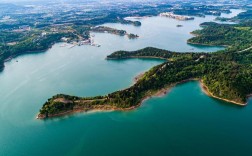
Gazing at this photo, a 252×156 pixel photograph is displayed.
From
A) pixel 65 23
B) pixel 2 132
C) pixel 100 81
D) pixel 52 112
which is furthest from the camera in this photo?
pixel 65 23

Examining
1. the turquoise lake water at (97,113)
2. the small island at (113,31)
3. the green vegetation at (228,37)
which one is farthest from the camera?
the small island at (113,31)

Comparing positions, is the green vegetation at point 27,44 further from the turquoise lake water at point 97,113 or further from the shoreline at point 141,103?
the shoreline at point 141,103

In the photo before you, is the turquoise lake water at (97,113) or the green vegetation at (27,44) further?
the green vegetation at (27,44)

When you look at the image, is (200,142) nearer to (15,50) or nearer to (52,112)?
(52,112)

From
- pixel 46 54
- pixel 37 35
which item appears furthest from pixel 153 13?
pixel 46 54

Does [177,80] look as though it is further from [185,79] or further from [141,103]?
[141,103]

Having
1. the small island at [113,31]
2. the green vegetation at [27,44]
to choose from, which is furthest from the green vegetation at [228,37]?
the green vegetation at [27,44]

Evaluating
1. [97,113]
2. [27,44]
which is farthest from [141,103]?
[27,44]

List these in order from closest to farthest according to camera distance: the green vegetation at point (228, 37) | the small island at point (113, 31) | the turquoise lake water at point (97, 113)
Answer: the turquoise lake water at point (97, 113) < the green vegetation at point (228, 37) < the small island at point (113, 31)

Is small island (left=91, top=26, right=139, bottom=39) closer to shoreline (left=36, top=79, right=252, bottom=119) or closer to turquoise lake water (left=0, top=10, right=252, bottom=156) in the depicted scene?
turquoise lake water (left=0, top=10, right=252, bottom=156)
